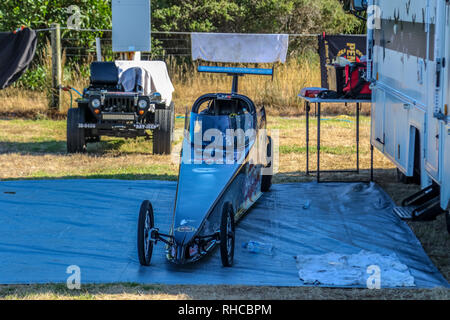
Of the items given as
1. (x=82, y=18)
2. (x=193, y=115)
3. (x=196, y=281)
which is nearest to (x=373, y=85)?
(x=193, y=115)

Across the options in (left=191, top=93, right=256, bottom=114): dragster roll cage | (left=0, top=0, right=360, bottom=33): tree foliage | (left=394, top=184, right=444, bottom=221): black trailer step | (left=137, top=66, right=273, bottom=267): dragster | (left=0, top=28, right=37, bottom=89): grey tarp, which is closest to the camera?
(left=137, top=66, right=273, bottom=267): dragster

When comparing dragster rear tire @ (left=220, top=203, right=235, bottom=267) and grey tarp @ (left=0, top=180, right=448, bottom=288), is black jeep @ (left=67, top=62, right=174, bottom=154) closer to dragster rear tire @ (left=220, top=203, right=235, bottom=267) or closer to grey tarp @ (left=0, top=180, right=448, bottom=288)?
grey tarp @ (left=0, top=180, right=448, bottom=288)

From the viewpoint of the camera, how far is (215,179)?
288 inches

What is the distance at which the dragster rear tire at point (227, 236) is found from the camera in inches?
243

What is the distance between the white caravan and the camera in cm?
620

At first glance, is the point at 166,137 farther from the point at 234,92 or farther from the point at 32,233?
the point at 32,233

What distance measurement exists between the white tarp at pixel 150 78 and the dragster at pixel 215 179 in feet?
10.1

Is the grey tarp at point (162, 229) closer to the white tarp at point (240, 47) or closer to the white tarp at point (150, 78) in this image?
the white tarp at point (150, 78)

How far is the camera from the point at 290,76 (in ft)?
62.1

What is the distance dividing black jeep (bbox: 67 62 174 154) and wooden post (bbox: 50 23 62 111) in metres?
4.45

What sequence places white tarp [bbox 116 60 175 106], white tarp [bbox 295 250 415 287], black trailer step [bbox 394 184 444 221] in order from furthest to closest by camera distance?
white tarp [bbox 116 60 175 106]
black trailer step [bbox 394 184 444 221]
white tarp [bbox 295 250 415 287]

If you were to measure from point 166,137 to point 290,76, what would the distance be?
744 cm

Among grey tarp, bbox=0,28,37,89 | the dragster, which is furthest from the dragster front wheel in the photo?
grey tarp, bbox=0,28,37,89

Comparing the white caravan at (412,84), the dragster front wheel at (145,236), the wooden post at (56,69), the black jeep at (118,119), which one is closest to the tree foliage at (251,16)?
the wooden post at (56,69)
